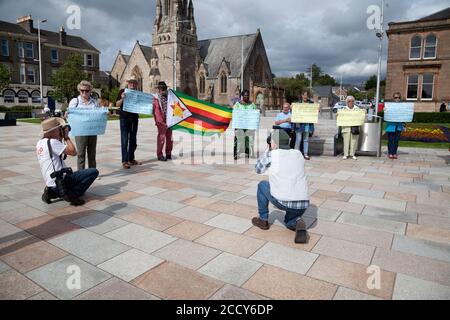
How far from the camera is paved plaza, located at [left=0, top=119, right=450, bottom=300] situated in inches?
128

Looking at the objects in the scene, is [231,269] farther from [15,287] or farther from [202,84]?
[202,84]

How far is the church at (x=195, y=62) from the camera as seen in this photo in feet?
194

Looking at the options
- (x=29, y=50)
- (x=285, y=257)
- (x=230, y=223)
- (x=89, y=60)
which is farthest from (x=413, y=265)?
(x=89, y=60)

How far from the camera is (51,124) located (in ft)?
17.1

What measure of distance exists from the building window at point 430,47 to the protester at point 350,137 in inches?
1374

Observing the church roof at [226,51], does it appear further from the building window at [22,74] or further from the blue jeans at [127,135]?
the blue jeans at [127,135]

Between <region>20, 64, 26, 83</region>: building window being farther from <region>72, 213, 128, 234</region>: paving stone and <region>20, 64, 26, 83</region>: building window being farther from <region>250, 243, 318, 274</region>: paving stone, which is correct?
<region>250, 243, 318, 274</region>: paving stone

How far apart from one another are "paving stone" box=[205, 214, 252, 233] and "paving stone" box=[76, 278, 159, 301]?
6.22ft

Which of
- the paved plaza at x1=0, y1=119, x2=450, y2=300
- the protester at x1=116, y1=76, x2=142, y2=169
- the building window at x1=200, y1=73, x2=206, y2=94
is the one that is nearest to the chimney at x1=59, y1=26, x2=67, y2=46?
the building window at x1=200, y1=73, x2=206, y2=94

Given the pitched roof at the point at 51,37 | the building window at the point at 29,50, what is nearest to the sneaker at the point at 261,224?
the building window at the point at 29,50

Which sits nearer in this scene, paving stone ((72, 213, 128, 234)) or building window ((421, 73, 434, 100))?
paving stone ((72, 213, 128, 234))

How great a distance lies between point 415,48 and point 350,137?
3564cm

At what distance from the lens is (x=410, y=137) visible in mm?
17156
